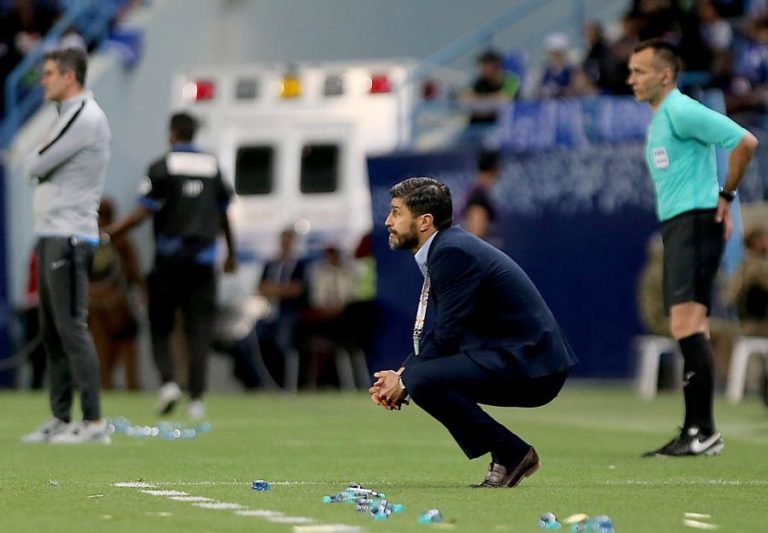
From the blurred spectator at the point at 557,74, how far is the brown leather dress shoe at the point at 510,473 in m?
12.5

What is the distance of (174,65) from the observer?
2364 centimetres

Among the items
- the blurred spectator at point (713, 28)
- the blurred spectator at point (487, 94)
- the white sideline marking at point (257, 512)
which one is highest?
the blurred spectator at point (713, 28)

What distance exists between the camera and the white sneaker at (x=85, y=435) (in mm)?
10562

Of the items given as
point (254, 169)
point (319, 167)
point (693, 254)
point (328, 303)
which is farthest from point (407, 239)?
point (254, 169)

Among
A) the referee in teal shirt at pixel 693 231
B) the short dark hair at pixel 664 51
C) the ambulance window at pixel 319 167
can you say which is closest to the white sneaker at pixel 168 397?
the referee in teal shirt at pixel 693 231

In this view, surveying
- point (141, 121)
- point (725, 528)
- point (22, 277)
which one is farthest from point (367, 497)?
point (141, 121)

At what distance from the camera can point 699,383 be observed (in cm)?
977

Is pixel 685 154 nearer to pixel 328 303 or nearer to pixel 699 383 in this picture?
pixel 699 383

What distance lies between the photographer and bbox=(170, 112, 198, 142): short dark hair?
46.9 ft

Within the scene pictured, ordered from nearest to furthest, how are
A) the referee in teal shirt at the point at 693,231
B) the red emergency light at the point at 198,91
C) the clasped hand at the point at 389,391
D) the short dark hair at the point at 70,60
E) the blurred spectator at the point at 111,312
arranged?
the clasped hand at the point at 389,391
the referee in teal shirt at the point at 693,231
the short dark hair at the point at 70,60
the blurred spectator at the point at 111,312
the red emergency light at the point at 198,91

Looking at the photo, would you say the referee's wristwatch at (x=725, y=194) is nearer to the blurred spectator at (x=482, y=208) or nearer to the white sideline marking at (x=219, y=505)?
the white sideline marking at (x=219, y=505)

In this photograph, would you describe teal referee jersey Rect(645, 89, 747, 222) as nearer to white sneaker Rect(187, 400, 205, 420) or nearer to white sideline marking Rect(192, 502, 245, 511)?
white sideline marking Rect(192, 502, 245, 511)

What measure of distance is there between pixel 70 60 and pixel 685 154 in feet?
11.2

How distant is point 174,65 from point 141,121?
4.13 feet
